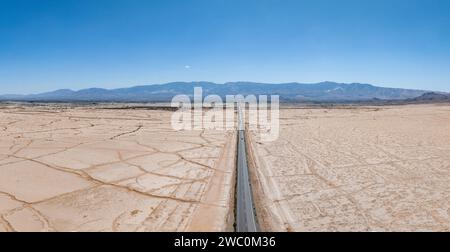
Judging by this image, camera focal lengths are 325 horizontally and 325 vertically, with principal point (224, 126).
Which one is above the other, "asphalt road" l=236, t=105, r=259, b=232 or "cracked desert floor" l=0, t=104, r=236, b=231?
"cracked desert floor" l=0, t=104, r=236, b=231

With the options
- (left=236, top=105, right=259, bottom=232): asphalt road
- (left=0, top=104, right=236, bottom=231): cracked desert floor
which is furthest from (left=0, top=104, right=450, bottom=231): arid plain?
(left=236, top=105, right=259, bottom=232): asphalt road

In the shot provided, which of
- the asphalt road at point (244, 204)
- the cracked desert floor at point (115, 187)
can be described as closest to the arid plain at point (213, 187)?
the cracked desert floor at point (115, 187)

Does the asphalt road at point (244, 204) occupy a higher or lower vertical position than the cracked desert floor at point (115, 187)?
lower

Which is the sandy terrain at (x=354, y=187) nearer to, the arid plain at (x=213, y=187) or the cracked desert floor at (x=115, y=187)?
the arid plain at (x=213, y=187)

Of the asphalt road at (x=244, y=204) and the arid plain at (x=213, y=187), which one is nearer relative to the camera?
the asphalt road at (x=244, y=204)

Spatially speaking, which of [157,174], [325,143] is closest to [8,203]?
[157,174]

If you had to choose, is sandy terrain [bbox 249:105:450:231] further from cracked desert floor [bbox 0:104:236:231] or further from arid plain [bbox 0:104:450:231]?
cracked desert floor [bbox 0:104:236:231]

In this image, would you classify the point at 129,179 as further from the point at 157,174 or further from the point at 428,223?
the point at 428,223
